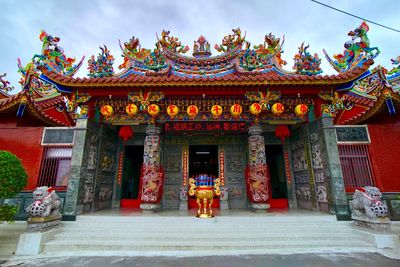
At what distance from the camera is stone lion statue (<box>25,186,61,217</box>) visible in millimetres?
4373

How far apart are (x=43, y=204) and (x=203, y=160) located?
628 cm

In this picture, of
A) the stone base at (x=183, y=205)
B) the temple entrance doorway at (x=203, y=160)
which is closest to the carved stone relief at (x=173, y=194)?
the stone base at (x=183, y=205)

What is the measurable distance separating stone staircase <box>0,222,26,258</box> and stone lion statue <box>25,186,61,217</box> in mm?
883

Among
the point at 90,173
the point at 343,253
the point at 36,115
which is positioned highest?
the point at 36,115

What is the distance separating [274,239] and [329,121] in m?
3.99

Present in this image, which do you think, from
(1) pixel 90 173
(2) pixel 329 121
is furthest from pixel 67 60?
(2) pixel 329 121

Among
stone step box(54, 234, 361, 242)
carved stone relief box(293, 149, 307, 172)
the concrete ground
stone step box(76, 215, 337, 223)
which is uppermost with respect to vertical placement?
carved stone relief box(293, 149, 307, 172)

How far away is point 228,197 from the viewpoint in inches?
309

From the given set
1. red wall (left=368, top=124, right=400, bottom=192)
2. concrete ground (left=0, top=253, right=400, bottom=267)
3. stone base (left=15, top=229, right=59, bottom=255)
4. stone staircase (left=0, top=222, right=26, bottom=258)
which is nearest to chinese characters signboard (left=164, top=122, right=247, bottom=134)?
red wall (left=368, top=124, right=400, bottom=192)

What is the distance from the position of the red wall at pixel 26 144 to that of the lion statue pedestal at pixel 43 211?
1.96m

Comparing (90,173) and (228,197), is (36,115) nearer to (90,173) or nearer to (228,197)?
(90,173)

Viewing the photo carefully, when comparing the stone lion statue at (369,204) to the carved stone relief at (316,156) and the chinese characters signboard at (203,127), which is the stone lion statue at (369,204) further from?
the chinese characters signboard at (203,127)

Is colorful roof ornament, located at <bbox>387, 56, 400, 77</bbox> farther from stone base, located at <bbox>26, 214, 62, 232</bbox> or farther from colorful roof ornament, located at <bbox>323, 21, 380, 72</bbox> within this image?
stone base, located at <bbox>26, 214, 62, 232</bbox>

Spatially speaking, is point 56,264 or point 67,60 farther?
point 67,60
